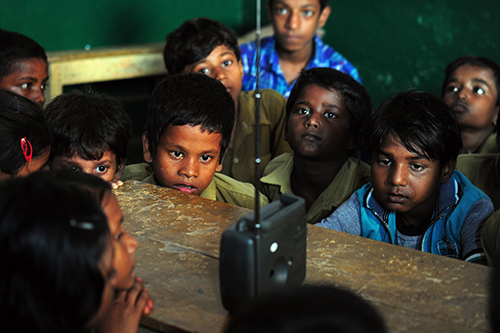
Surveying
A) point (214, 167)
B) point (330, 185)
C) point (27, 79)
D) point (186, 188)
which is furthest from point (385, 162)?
point (27, 79)

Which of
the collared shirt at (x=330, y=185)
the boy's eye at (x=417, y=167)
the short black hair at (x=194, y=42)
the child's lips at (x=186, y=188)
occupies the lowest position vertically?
the collared shirt at (x=330, y=185)

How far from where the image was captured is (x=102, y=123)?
2049 mm

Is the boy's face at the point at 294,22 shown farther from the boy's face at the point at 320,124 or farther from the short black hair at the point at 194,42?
the boy's face at the point at 320,124

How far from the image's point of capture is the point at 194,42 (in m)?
2.90

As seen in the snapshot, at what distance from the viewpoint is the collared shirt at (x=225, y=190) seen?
79.1 inches

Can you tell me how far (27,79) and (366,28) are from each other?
2569 millimetres

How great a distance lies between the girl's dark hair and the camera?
2.58ft

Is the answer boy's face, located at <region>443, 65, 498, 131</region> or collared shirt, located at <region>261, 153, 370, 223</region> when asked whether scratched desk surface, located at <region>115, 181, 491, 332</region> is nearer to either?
collared shirt, located at <region>261, 153, 370, 223</region>

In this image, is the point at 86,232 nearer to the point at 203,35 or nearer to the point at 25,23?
the point at 203,35

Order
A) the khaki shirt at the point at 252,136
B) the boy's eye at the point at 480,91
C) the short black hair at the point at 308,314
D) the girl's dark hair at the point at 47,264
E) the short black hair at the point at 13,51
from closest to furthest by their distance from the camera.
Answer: the short black hair at the point at 308,314, the girl's dark hair at the point at 47,264, the short black hair at the point at 13,51, the khaki shirt at the point at 252,136, the boy's eye at the point at 480,91

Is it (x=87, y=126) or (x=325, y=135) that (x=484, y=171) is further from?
(x=87, y=126)

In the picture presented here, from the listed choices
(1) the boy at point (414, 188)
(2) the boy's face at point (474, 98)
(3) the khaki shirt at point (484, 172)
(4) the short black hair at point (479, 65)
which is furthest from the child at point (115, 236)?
(4) the short black hair at point (479, 65)

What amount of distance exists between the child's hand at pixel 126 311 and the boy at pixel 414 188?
0.89 m

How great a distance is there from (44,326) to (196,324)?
28 centimetres
